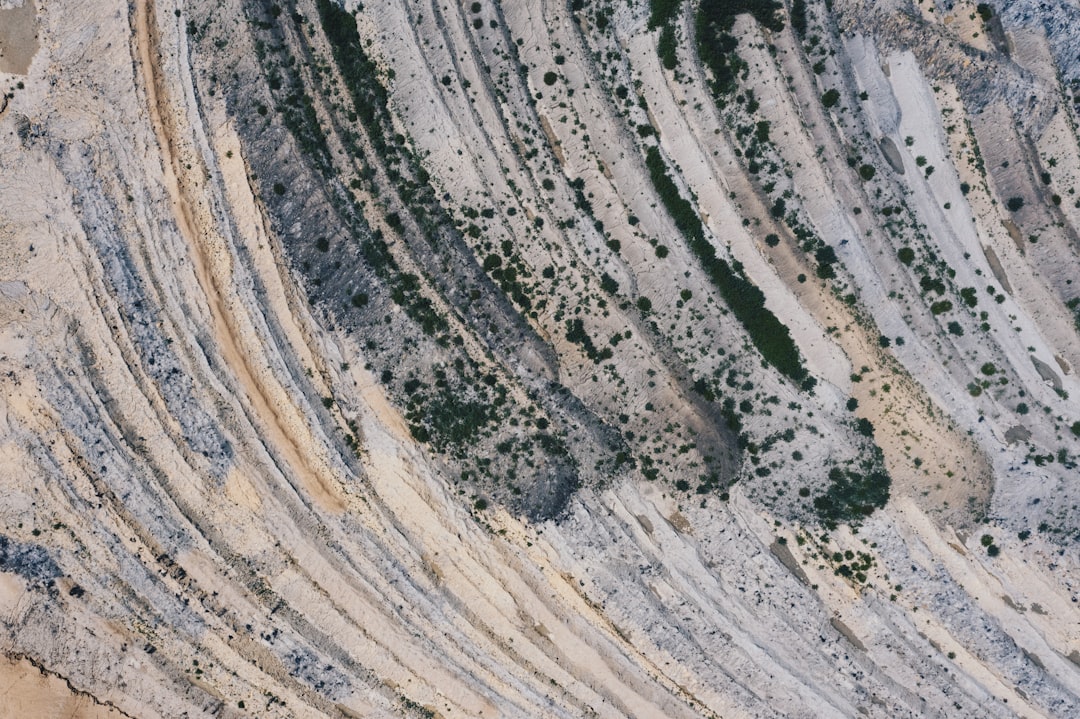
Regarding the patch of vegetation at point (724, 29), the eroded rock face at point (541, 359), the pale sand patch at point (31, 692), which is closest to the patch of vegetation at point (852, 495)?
the eroded rock face at point (541, 359)

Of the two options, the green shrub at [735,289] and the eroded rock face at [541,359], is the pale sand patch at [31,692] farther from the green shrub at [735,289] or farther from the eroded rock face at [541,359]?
the green shrub at [735,289]

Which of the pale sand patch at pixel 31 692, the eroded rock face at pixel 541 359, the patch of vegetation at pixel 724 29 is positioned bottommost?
the pale sand patch at pixel 31 692

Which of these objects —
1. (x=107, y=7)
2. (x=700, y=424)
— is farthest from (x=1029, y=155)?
(x=107, y=7)

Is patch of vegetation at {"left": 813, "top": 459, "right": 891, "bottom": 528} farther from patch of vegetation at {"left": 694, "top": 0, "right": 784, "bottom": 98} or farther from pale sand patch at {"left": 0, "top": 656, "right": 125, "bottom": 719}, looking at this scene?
pale sand patch at {"left": 0, "top": 656, "right": 125, "bottom": 719}

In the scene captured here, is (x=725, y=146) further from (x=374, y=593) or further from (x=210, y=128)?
(x=374, y=593)

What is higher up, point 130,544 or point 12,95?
point 12,95

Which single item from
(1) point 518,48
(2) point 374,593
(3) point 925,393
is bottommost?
(2) point 374,593

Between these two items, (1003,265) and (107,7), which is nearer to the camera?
Answer: (107,7)

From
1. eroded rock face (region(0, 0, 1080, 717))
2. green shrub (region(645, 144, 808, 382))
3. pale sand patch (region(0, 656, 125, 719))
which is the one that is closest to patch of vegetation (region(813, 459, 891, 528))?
eroded rock face (region(0, 0, 1080, 717))

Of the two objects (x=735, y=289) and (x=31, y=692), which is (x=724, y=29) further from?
(x=31, y=692)
